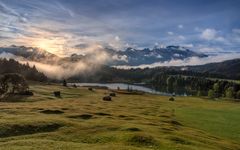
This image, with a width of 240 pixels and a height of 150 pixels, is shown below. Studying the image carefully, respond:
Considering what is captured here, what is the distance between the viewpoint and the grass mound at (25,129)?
45425 millimetres

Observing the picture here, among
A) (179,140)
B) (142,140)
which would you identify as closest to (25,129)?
(142,140)

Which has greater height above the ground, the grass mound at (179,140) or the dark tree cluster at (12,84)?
the dark tree cluster at (12,84)

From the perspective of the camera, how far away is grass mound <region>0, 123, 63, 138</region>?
45425mm

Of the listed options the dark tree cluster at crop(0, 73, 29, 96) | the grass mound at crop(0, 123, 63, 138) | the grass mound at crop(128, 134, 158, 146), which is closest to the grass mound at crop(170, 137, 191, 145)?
the grass mound at crop(128, 134, 158, 146)

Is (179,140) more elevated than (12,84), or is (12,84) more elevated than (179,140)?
(12,84)

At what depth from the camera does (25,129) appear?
47.7m

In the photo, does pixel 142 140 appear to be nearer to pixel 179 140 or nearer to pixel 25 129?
pixel 179 140

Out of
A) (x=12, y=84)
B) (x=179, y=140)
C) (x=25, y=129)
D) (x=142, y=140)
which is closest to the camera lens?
(x=142, y=140)

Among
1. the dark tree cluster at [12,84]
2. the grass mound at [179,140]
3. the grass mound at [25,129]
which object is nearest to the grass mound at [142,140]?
the grass mound at [179,140]

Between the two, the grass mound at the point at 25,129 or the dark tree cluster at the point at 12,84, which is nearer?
the grass mound at the point at 25,129

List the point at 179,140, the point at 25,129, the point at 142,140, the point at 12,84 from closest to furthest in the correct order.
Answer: the point at 142,140, the point at 179,140, the point at 25,129, the point at 12,84

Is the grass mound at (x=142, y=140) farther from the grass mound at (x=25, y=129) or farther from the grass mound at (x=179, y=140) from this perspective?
the grass mound at (x=25, y=129)

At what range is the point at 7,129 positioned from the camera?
152 feet

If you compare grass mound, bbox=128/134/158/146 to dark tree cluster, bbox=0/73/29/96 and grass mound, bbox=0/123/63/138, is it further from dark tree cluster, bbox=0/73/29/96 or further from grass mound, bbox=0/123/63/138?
dark tree cluster, bbox=0/73/29/96
